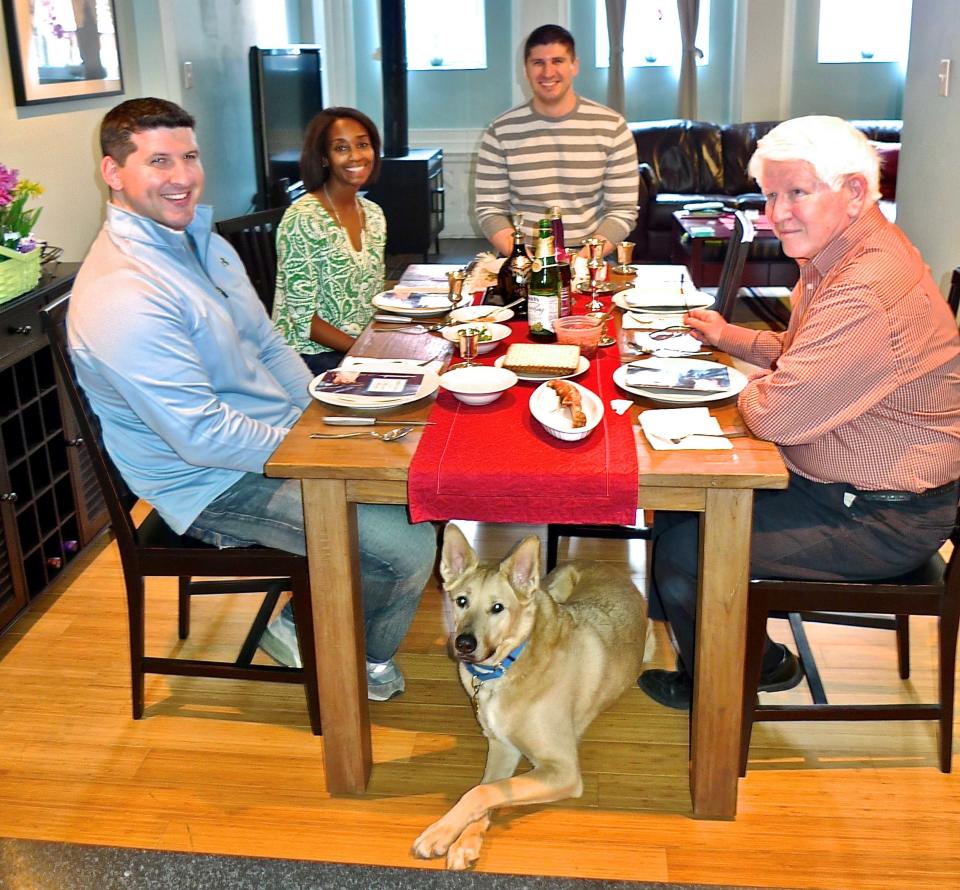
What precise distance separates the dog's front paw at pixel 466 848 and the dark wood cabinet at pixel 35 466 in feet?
4.61

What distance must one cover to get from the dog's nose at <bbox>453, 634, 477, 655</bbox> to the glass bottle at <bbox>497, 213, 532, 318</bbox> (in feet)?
3.66

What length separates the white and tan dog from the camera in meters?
1.93

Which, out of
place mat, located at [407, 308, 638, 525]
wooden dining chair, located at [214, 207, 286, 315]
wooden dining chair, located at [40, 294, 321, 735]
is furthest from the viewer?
wooden dining chair, located at [214, 207, 286, 315]

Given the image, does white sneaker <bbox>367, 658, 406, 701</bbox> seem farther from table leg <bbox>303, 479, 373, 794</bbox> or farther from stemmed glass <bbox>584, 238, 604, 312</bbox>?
stemmed glass <bbox>584, 238, 604, 312</bbox>

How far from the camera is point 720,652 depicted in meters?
1.94

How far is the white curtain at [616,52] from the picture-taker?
25.6 feet

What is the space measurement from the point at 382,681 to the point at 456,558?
61 cm

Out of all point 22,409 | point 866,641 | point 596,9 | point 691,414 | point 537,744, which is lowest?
point 866,641

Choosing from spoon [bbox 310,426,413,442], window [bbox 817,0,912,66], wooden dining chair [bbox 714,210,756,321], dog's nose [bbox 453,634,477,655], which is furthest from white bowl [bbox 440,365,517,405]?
window [bbox 817,0,912,66]

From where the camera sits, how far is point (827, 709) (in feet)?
6.83

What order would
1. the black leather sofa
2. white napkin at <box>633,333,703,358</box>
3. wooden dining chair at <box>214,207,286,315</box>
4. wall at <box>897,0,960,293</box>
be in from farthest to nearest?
the black leather sofa, wall at <box>897,0,960,293</box>, wooden dining chair at <box>214,207,286,315</box>, white napkin at <box>633,333,703,358</box>

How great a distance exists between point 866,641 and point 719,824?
2.81 feet

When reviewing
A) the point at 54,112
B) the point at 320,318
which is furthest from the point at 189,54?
the point at 320,318

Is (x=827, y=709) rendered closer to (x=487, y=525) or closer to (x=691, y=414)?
(x=691, y=414)
